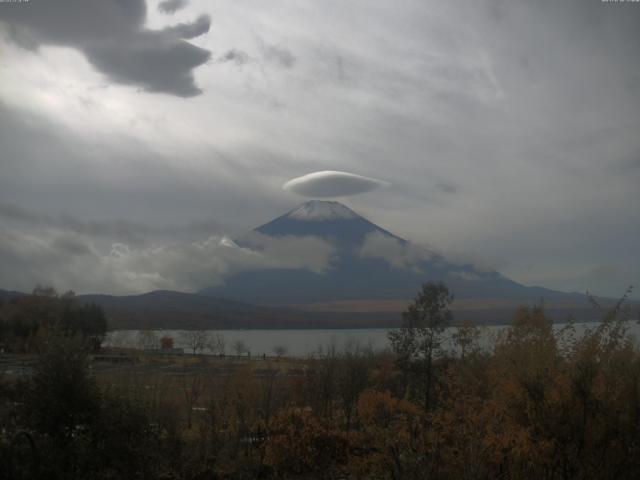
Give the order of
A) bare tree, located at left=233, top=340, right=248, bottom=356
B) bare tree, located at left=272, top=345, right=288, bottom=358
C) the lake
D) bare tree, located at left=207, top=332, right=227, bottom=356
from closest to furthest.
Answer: the lake → bare tree, located at left=272, top=345, right=288, bottom=358 → bare tree, located at left=207, top=332, right=227, bottom=356 → bare tree, located at left=233, top=340, right=248, bottom=356

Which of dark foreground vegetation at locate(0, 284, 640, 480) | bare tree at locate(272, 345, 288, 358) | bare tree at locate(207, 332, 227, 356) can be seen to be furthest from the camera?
bare tree at locate(207, 332, 227, 356)

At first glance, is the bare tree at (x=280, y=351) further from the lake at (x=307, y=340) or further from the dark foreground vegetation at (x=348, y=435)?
the dark foreground vegetation at (x=348, y=435)

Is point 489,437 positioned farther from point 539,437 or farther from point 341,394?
point 341,394

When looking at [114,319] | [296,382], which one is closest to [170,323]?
[114,319]

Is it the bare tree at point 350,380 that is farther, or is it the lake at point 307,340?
the lake at point 307,340

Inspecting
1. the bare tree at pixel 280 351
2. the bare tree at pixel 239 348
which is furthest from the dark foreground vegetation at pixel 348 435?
the bare tree at pixel 239 348

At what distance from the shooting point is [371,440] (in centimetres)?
1506

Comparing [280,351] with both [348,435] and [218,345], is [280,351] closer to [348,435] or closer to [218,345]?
[218,345]

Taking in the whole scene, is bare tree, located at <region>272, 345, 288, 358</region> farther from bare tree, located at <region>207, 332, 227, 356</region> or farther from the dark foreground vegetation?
the dark foreground vegetation

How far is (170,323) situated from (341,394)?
11370cm

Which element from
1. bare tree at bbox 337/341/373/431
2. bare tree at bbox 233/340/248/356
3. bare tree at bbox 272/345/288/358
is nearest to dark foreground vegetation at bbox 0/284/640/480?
bare tree at bbox 337/341/373/431

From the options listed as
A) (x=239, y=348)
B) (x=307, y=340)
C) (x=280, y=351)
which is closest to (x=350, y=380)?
(x=280, y=351)

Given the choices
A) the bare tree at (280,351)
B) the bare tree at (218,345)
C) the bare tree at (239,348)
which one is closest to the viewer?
the bare tree at (280,351)

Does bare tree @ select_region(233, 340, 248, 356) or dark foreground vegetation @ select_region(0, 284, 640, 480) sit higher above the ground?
dark foreground vegetation @ select_region(0, 284, 640, 480)
